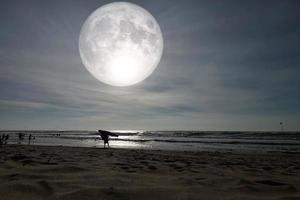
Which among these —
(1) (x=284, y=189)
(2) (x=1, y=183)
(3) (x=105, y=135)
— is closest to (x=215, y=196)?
(1) (x=284, y=189)

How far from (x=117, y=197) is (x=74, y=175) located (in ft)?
6.33

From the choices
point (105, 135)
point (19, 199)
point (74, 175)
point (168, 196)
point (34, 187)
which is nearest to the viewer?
point (19, 199)

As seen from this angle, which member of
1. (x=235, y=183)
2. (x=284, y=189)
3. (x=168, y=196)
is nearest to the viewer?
(x=168, y=196)

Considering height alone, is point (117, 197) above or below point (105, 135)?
below

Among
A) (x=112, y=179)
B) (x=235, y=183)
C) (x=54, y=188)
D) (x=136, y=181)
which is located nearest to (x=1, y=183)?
(x=54, y=188)

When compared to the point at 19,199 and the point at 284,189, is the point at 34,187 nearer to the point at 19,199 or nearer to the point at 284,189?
the point at 19,199

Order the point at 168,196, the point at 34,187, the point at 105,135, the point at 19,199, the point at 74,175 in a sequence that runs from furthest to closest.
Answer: the point at 105,135 < the point at 74,175 < the point at 34,187 < the point at 168,196 < the point at 19,199

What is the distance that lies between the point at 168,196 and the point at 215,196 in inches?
27.3

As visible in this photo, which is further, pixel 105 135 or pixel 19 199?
pixel 105 135

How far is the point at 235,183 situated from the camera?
419 centimetres

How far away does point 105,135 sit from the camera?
1919cm

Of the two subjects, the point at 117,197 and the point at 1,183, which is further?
the point at 1,183

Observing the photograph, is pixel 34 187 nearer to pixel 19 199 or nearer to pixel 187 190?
pixel 19 199

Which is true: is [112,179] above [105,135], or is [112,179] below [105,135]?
below
